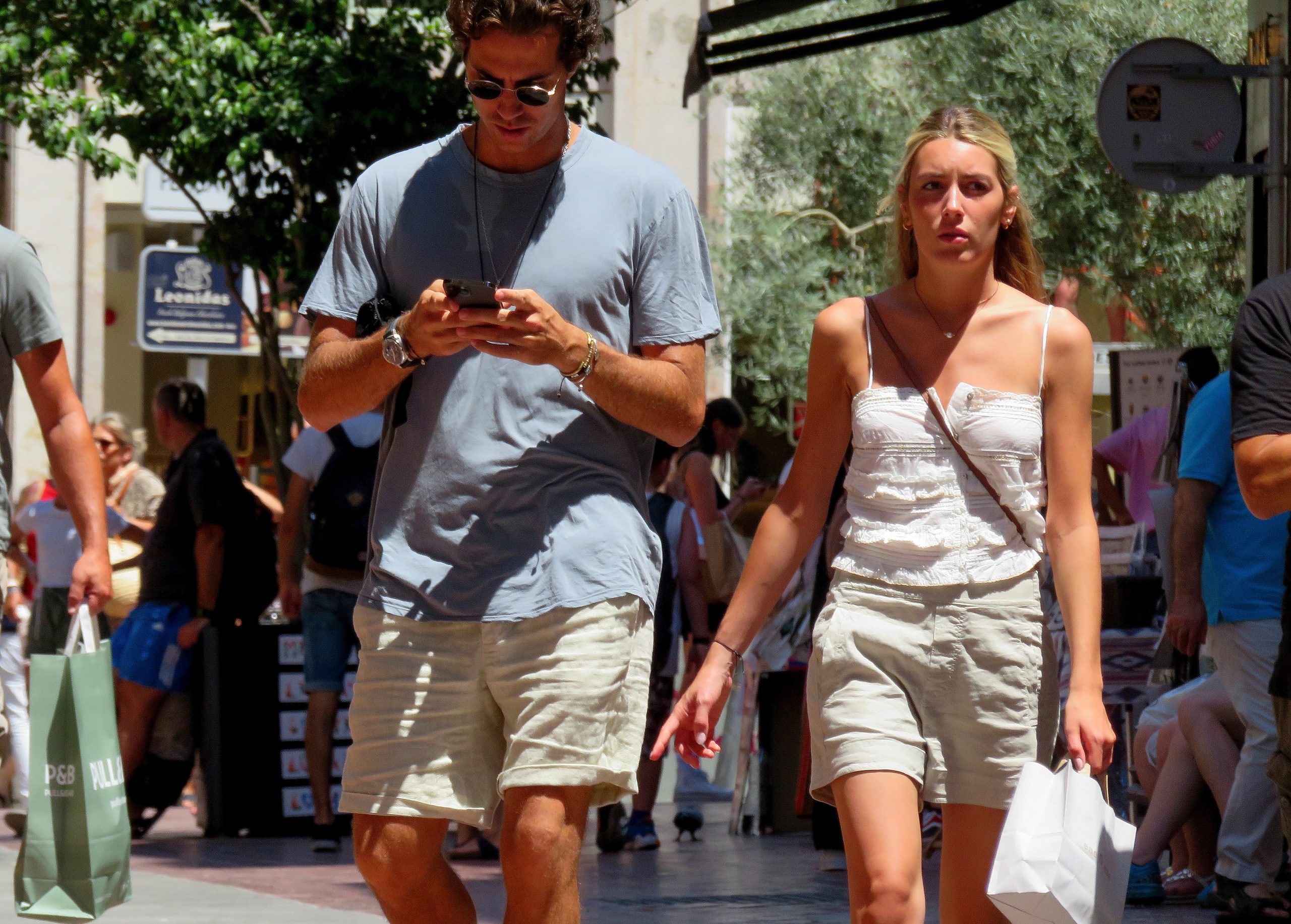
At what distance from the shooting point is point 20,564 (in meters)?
11.4

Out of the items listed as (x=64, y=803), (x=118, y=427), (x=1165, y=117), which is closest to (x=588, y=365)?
(x=64, y=803)

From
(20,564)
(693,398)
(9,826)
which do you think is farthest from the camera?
(20,564)

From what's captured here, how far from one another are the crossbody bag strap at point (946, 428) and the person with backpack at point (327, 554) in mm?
5263

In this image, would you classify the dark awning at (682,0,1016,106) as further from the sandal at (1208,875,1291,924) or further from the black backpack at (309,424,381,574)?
the sandal at (1208,875,1291,924)

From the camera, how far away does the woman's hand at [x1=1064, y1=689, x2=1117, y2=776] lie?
3674 mm

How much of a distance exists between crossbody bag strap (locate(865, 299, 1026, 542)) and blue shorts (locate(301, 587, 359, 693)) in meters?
5.52

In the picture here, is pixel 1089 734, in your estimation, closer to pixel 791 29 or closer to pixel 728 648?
pixel 728 648

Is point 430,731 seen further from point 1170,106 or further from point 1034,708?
point 1170,106

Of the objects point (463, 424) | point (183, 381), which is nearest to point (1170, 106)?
point (183, 381)

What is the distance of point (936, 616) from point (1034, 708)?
274mm

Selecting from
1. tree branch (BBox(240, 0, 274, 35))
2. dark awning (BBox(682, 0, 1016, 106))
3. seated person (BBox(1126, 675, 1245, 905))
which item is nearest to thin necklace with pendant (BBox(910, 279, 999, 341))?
seated person (BBox(1126, 675, 1245, 905))

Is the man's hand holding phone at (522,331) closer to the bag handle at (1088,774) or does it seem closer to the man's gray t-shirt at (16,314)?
the bag handle at (1088,774)

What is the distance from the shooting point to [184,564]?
1005 centimetres

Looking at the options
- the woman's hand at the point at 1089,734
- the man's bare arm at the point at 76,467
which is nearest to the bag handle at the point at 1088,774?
the woman's hand at the point at 1089,734
